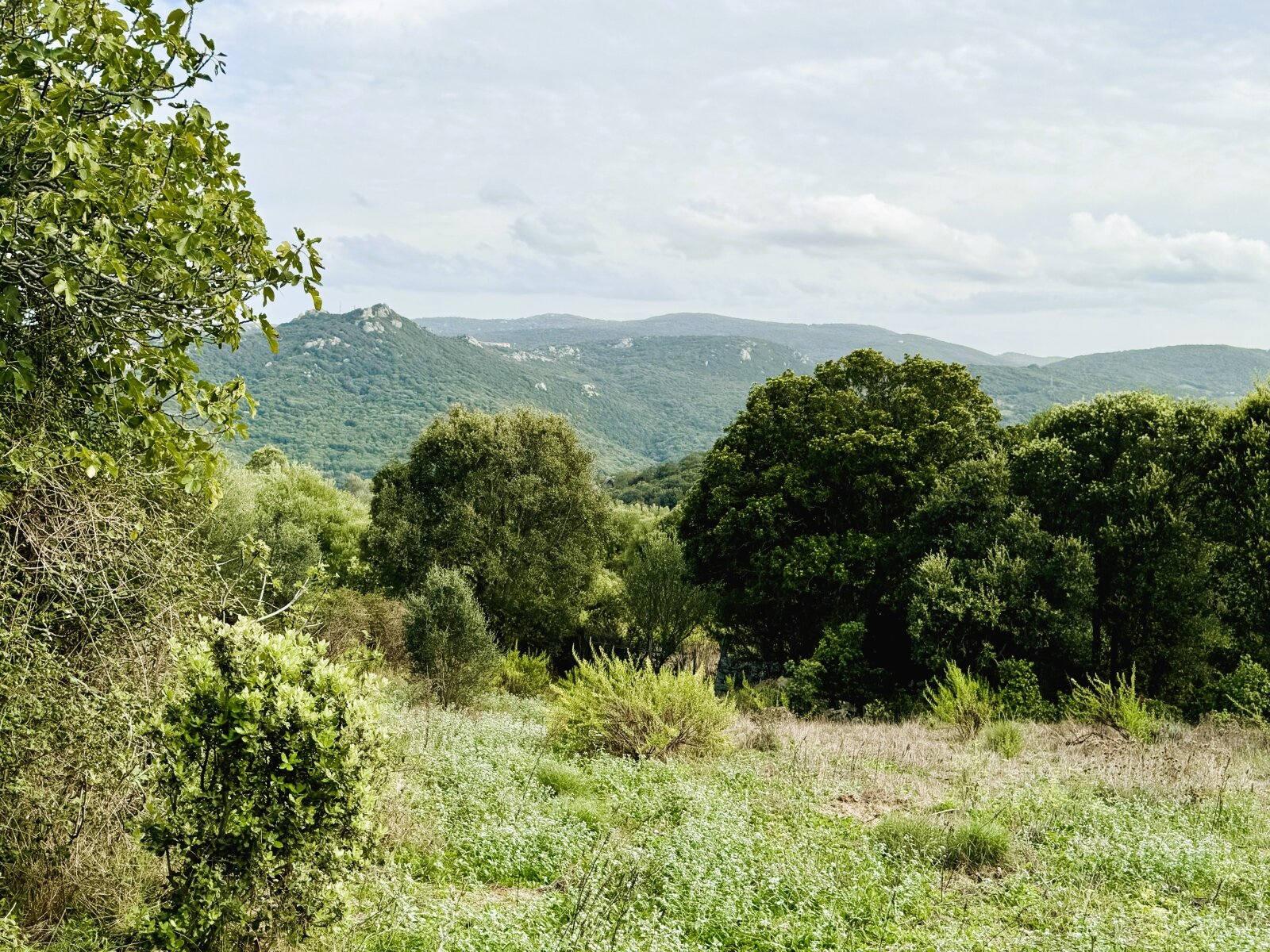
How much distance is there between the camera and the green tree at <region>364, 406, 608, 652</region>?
2717cm

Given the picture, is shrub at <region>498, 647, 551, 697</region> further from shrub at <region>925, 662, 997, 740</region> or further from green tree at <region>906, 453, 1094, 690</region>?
shrub at <region>925, 662, 997, 740</region>

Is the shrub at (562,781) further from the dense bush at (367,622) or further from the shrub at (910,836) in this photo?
the dense bush at (367,622)

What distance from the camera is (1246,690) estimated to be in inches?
584

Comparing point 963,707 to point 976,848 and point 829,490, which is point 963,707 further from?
point 829,490

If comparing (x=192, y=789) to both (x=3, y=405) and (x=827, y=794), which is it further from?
(x=827, y=794)

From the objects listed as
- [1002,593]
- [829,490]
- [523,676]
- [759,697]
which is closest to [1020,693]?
[1002,593]

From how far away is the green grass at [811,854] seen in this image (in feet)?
17.3

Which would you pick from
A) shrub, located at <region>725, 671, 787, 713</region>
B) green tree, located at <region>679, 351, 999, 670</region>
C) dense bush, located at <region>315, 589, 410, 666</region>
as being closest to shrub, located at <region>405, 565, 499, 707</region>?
dense bush, located at <region>315, 589, 410, 666</region>

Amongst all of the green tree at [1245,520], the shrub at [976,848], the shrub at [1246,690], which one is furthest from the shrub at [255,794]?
the green tree at [1245,520]

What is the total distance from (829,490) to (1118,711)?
10916 millimetres

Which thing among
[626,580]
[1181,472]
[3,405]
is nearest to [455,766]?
[3,405]

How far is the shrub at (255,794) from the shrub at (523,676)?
60.3 feet

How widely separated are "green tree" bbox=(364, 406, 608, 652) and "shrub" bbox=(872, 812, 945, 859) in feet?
68.5

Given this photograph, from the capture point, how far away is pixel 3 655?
461 cm
